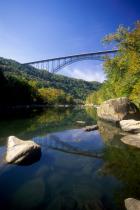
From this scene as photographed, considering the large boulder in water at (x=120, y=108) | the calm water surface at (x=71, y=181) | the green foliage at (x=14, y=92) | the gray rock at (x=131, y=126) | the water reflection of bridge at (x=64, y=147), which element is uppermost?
the green foliage at (x=14, y=92)

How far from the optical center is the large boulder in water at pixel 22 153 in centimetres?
991

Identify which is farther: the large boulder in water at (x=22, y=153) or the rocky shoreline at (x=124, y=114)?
the rocky shoreline at (x=124, y=114)

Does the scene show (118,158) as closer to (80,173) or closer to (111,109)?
(80,173)

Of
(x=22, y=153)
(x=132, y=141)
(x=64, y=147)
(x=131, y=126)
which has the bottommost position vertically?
(x=64, y=147)

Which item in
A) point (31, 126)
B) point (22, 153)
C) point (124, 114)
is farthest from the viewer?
point (124, 114)

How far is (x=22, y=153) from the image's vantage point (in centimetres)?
1002

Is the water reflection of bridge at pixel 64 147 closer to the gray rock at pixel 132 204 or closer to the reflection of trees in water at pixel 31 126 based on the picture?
the reflection of trees in water at pixel 31 126

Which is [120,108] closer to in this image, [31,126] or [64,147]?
[31,126]

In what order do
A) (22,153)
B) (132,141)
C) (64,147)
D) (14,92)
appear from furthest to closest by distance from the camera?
(14,92)
(132,141)
(64,147)
(22,153)

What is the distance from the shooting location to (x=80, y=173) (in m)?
9.09

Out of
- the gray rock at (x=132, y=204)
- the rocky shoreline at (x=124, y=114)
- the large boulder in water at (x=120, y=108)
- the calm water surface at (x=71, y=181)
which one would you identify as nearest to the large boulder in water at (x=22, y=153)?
the calm water surface at (x=71, y=181)

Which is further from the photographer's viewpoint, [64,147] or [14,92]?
[14,92]

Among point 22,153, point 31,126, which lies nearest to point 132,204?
point 22,153

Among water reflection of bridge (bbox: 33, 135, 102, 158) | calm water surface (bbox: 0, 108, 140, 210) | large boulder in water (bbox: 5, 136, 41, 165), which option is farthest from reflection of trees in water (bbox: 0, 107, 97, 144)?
calm water surface (bbox: 0, 108, 140, 210)
